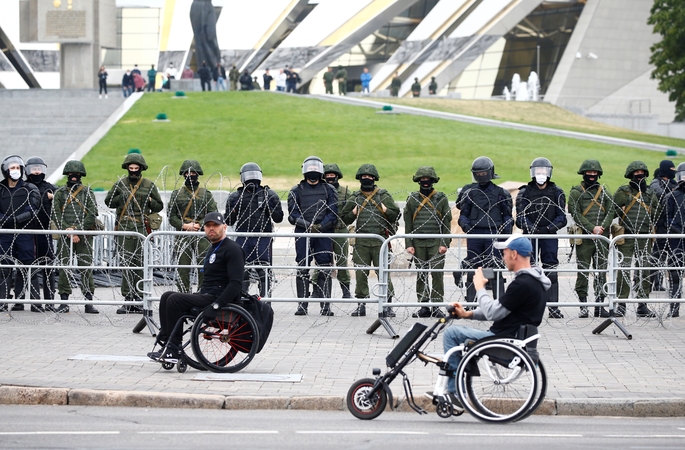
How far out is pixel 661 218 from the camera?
14039 mm

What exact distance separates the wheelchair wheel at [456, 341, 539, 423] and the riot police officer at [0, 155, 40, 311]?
7.03 m

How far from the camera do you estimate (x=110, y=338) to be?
11.4 metres

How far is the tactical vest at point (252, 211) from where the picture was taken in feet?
44.8

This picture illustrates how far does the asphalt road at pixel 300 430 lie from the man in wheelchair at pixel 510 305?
1.67ft

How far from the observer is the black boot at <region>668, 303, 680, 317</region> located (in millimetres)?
12964

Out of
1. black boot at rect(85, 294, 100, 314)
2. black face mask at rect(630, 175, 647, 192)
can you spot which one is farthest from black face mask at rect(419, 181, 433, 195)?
black boot at rect(85, 294, 100, 314)

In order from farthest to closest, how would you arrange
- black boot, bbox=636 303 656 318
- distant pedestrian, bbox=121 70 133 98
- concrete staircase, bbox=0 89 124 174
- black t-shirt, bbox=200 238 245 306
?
1. distant pedestrian, bbox=121 70 133 98
2. concrete staircase, bbox=0 89 124 174
3. black boot, bbox=636 303 656 318
4. black t-shirt, bbox=200 238 245 306

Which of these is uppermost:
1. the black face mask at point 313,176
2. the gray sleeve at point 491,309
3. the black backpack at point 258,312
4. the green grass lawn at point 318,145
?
the green grass lawn at point 318,145

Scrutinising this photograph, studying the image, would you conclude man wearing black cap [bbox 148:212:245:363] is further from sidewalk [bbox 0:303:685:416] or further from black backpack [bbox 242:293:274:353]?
sidewalk [bbox 0:303:685:416]

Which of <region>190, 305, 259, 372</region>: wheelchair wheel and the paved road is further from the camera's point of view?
<region>190, 305, 259, 372</region>: wheelchair wheel

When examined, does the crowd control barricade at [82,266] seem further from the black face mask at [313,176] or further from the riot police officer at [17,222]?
the black face mask at [313,176]

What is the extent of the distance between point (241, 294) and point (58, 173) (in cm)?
2553

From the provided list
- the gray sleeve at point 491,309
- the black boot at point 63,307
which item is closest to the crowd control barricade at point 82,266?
the black boot at point 63,307

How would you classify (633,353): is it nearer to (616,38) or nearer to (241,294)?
(241,294)
